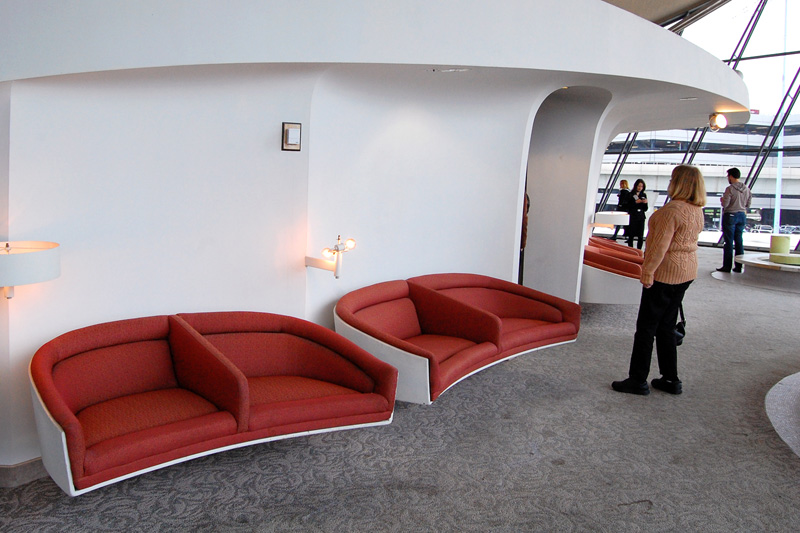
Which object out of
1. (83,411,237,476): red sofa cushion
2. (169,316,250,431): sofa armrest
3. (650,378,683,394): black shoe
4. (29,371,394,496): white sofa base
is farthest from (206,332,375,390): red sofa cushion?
(650,378,683,394): black shoe

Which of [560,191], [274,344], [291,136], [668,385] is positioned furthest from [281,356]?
[560,191]

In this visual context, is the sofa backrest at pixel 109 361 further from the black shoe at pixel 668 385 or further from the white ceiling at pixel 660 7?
the white ceiling at pixel 660 7

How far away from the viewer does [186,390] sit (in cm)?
355

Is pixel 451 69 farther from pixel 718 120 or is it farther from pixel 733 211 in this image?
pixel 733 211

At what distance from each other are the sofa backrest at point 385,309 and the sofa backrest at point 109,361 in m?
1.23

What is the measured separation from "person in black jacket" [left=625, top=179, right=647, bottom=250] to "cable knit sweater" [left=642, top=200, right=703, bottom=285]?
762 cm

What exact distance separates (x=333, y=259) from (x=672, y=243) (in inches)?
97.1

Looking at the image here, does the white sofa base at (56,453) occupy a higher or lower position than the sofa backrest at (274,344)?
lower

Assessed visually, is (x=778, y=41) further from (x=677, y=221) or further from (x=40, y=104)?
(x=40, y=104)

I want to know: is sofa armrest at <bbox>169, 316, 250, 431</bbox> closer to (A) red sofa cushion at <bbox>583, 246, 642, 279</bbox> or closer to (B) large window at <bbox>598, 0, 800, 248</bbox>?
(A) red sofa cushion at <bbox>583, 246, 642, 279</bbox>

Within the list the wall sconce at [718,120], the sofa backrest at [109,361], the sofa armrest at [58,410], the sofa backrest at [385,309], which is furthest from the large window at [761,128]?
the sofa armrest at [58,410]

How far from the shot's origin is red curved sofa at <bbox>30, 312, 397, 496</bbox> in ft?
9.06

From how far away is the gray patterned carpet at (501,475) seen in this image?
2.96m

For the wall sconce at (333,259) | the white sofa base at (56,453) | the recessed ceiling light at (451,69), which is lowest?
the white sofa base at (56,453)
